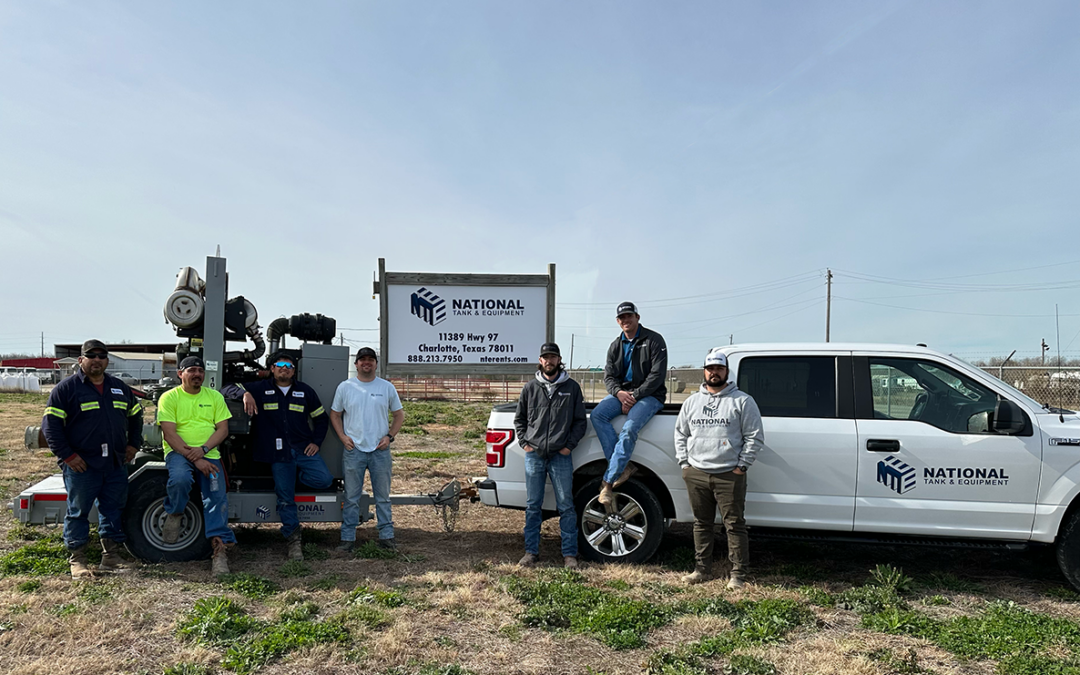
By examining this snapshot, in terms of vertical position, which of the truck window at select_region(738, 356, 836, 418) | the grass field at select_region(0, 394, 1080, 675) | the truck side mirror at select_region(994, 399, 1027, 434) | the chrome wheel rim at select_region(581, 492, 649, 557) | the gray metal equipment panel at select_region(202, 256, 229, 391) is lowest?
the grass field at select_region(0, 394, 1080, 675)

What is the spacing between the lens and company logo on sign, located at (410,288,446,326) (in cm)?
923

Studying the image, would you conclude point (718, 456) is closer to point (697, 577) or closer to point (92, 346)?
point (697, 577)

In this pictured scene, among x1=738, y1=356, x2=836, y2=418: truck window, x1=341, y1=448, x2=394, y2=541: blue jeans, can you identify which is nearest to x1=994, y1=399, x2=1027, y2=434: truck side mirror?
x1=738, y1=356, x2=836, y2=418: truck window

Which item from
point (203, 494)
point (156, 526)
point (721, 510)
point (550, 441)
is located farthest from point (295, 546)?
point (721, 510)

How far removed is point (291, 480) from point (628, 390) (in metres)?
3.05

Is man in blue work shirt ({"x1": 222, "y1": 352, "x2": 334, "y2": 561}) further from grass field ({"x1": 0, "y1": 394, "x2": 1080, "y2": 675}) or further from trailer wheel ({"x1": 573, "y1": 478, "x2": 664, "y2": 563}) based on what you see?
trailer wheel ({"x1": 573, "y1": 478, "x2": 664, "y2": 563})

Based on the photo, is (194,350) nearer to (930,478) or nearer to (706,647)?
(706,647)

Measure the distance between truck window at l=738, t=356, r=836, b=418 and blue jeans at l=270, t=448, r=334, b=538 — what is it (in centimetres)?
379

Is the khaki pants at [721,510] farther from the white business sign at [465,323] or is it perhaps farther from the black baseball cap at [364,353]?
the white business sign at [465,323]

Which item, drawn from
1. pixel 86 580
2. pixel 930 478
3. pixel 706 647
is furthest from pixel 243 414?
pixel 930 478

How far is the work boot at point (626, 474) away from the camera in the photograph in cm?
592

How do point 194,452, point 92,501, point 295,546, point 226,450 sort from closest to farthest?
point 92,501 < point 194,452 < point 295,546 < point 226,450

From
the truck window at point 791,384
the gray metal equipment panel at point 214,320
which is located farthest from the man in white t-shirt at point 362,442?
the truck window at point 791,384

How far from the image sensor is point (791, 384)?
5.89 m
